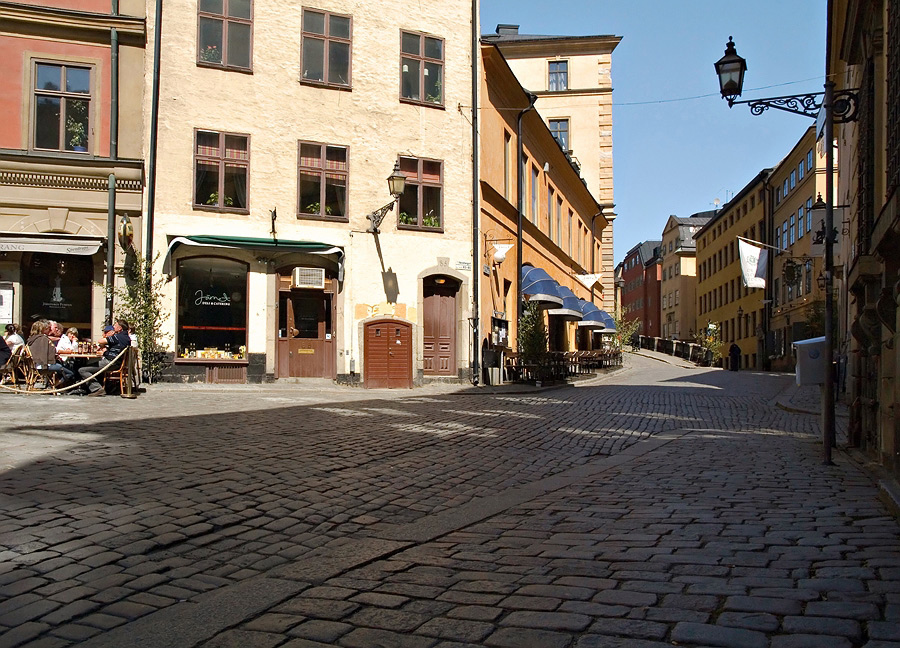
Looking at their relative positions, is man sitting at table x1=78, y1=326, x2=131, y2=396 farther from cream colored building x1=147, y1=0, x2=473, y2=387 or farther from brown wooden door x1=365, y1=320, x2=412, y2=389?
brown wooden door x1=365, y1=320, x2=412, y2=389

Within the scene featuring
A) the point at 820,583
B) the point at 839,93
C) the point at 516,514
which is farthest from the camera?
the point at 839,93

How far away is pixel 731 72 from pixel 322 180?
13.8m

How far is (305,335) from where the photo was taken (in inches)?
892

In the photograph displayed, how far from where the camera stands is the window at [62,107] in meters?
20.2

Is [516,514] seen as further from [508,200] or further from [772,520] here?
[508,200]

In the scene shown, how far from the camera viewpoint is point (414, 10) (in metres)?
24.5

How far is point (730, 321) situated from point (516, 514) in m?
64.9

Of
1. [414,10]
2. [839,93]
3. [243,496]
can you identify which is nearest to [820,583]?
[243,496]

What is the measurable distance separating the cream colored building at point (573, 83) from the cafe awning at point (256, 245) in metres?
28.0

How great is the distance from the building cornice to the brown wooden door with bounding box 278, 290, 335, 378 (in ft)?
24.5

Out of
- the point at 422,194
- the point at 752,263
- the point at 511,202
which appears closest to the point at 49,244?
the point at 422,194

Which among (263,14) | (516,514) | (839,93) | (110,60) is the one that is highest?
(263,14)

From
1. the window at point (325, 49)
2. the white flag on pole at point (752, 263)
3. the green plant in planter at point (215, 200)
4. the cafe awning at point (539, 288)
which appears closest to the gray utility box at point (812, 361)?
the green plant in planter at point (215, 200)

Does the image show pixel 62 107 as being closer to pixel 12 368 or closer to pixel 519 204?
pixel 12 368
